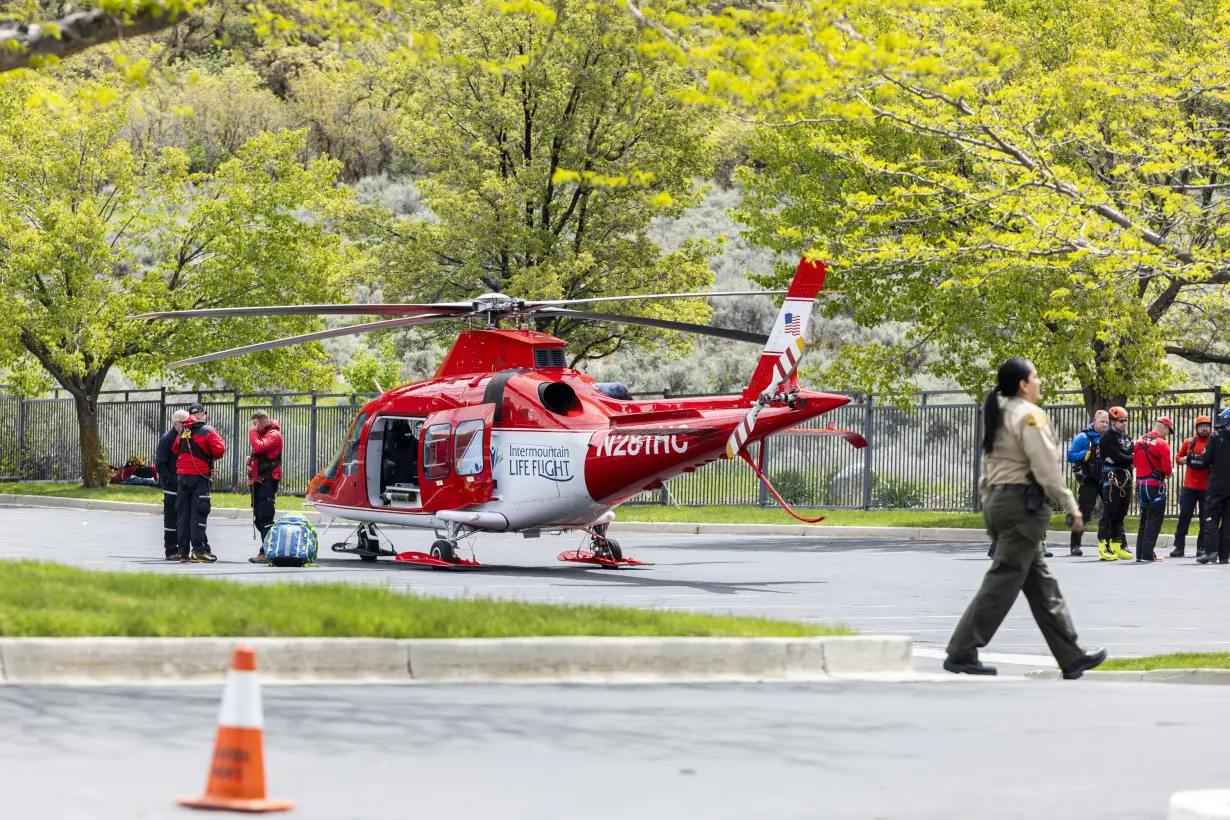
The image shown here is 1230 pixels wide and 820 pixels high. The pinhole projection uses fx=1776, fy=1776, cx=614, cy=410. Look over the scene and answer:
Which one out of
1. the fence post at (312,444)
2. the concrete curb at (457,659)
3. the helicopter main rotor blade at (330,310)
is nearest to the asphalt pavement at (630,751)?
the concrete curb at (457,659)

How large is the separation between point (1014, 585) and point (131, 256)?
3085 centimetres

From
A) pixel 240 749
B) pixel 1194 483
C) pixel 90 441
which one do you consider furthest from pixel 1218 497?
pixel 90 441

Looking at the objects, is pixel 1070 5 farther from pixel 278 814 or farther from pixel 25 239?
pixel 278 814

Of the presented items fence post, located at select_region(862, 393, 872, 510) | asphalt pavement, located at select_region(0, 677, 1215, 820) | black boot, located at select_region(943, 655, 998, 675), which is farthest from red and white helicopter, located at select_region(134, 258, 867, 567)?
fence post, located at select_region(862, 393, 872, 510)

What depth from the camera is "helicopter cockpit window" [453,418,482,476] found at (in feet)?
65.5

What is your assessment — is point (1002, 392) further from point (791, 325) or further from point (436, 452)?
point (436, 452)

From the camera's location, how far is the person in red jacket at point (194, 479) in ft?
65.4

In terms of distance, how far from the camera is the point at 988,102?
19.5 m

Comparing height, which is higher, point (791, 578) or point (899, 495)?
point (899, 495)

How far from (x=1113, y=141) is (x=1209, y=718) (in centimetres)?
1770

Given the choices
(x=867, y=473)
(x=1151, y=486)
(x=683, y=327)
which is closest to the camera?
(x=683, y=327)

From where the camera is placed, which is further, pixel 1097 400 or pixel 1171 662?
pixel 1097 400

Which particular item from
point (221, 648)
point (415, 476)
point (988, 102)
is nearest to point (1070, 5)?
point (988, 102)

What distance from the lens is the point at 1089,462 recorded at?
23.5 meters
